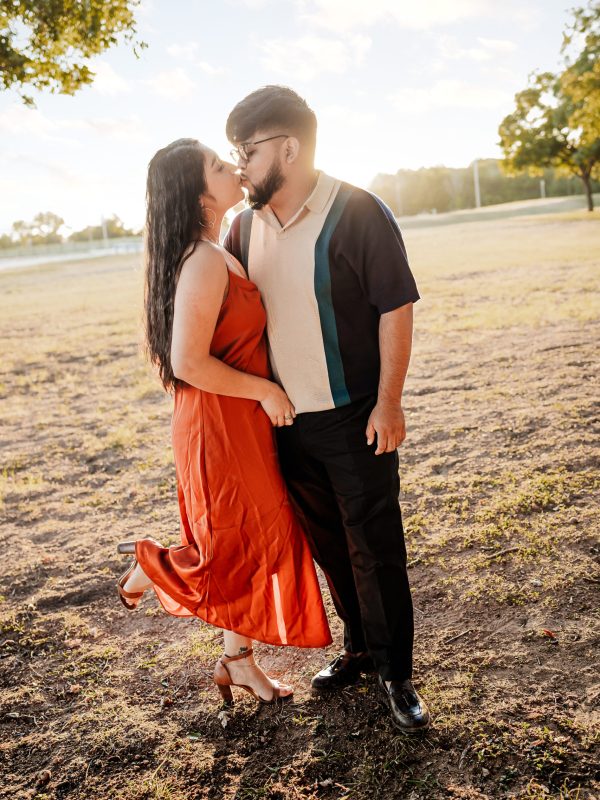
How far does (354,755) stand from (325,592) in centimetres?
122

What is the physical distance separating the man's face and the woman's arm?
28 centimetres

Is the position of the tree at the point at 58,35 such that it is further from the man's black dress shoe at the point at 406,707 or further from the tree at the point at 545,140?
the tree at the point at 545,140

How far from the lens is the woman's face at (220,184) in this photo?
2533 millimetres

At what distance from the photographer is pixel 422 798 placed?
2.33 meters

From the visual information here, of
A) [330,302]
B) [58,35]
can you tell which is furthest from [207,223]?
[58,35]

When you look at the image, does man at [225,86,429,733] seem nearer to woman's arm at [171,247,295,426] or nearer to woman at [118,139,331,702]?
woman at [118,139,331,702]

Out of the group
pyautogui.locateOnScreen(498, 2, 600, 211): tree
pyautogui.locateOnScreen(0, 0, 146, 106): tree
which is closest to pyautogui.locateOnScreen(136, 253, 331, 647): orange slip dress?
pyautogui.locateOnScreen(0, 0, 146, 106): tree

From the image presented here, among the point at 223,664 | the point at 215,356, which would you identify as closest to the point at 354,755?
the point at 223,664

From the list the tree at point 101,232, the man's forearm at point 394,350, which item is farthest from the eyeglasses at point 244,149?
the tree at point 101,232

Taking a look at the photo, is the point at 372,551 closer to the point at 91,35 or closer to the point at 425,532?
the point at 425,532

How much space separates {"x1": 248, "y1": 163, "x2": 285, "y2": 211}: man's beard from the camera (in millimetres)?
2547

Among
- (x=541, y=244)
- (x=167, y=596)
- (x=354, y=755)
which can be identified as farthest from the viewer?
(x=541, y=244)

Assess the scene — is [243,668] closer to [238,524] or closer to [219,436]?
[238,524]

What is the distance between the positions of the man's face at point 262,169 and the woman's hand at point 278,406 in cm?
69
